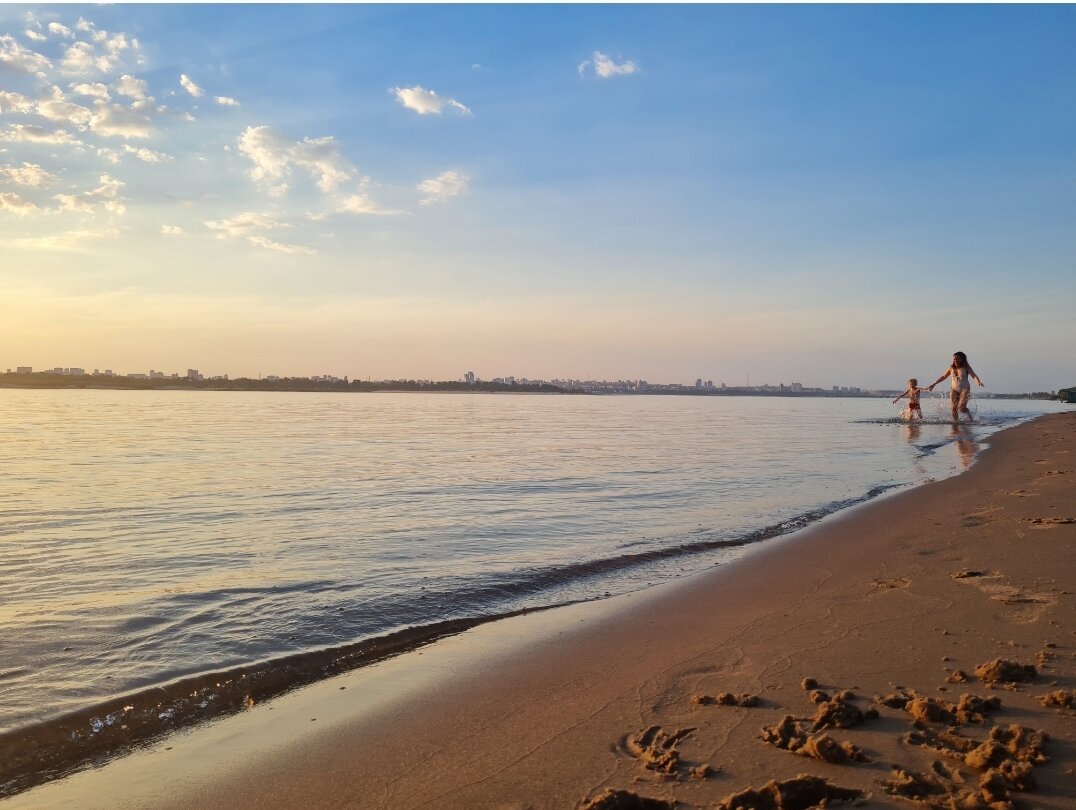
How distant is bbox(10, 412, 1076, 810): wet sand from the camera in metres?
3.52

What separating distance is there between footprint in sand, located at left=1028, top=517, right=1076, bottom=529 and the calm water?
400cm

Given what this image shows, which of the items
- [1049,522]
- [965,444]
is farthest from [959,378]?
[1049,522]

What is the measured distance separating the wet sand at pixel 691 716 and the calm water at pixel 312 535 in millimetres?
1352

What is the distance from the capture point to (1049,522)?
1027 centimetres

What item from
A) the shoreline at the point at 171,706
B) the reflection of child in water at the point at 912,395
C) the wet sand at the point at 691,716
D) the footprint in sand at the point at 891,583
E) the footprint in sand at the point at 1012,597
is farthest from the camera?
the reflection of child in water at the point at 912,395

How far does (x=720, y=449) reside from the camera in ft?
91.9

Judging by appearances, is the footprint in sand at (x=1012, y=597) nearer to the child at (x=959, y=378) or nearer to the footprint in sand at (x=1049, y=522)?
the footprint in sand at (x=1049, y=522)

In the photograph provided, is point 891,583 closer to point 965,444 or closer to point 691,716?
point 691,716

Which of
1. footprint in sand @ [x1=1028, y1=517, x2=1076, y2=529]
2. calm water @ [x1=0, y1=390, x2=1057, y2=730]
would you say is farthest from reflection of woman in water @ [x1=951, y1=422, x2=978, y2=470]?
footprint in sand @ [x1=1028, y1=517, x2=1076, y2=529]

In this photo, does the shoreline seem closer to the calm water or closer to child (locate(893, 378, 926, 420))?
the calm water

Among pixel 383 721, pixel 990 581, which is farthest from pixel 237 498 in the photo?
pixel 990 581

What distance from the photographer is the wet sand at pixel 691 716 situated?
352cm

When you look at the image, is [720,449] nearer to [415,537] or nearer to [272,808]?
[415,537]

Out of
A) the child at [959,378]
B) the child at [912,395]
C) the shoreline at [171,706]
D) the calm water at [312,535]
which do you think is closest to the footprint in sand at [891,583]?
the calm water at [312,535]
